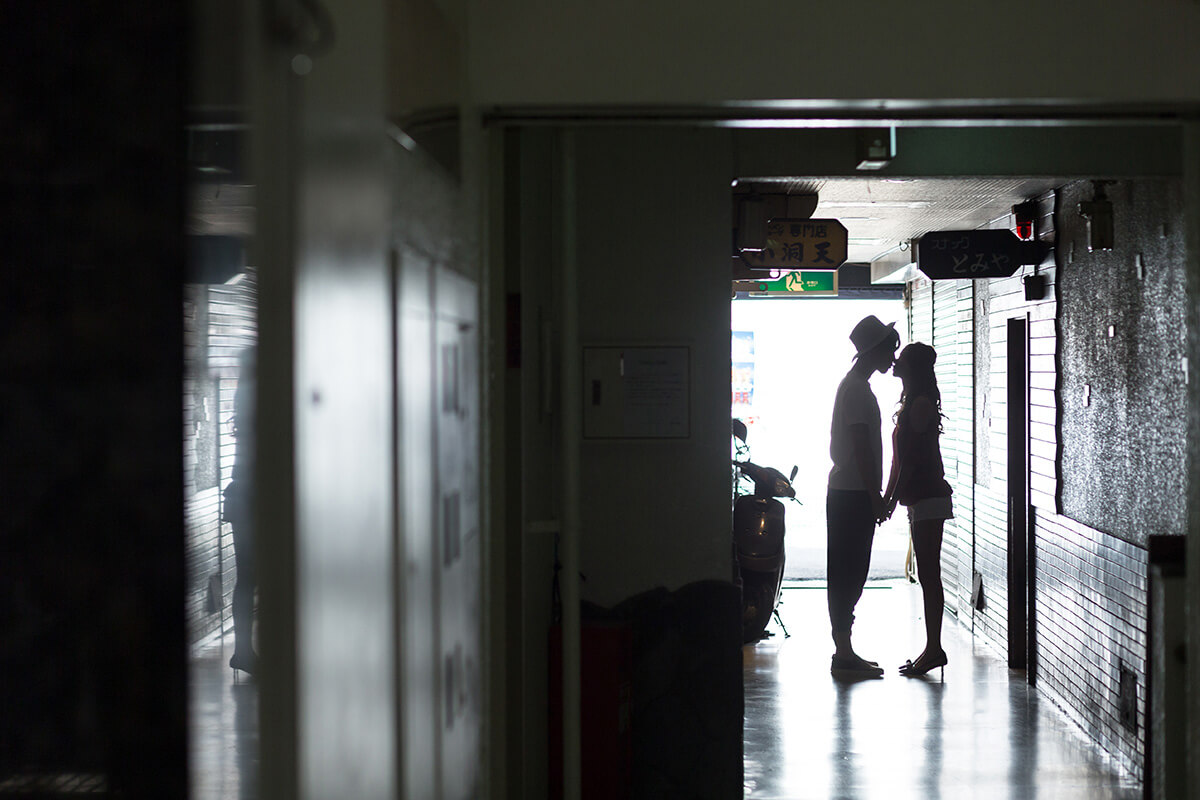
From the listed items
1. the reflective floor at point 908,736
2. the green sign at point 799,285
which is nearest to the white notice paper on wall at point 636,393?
the reflective floor at point 908,736

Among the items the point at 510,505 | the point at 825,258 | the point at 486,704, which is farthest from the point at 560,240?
the point at 825,258

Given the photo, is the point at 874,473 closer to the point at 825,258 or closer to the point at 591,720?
the point at 825,258

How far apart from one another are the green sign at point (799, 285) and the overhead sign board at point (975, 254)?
378 centimetres

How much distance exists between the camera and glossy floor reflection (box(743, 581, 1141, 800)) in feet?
12.9

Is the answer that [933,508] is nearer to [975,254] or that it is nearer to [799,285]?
[975,254]

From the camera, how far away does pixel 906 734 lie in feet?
15.0

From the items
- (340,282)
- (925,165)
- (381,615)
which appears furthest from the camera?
(925,165)

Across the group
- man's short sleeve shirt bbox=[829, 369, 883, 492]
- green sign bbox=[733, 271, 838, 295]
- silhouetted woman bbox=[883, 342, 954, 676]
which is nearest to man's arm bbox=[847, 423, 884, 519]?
man's short sleeve shirt bbox=[829, 369, 883, 492]

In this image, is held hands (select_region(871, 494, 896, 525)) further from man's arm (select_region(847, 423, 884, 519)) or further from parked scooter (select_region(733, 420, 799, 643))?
parked scooter (select_region(733, 420, 799, 643))

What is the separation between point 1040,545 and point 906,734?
1636 millimetres

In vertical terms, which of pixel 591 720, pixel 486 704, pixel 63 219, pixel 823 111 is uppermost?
pixel 823 111

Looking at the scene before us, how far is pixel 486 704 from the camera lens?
214 centimetres

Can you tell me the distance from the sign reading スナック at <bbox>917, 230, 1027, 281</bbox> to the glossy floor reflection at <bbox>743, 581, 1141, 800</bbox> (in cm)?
240

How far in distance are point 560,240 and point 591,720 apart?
1543 mm
